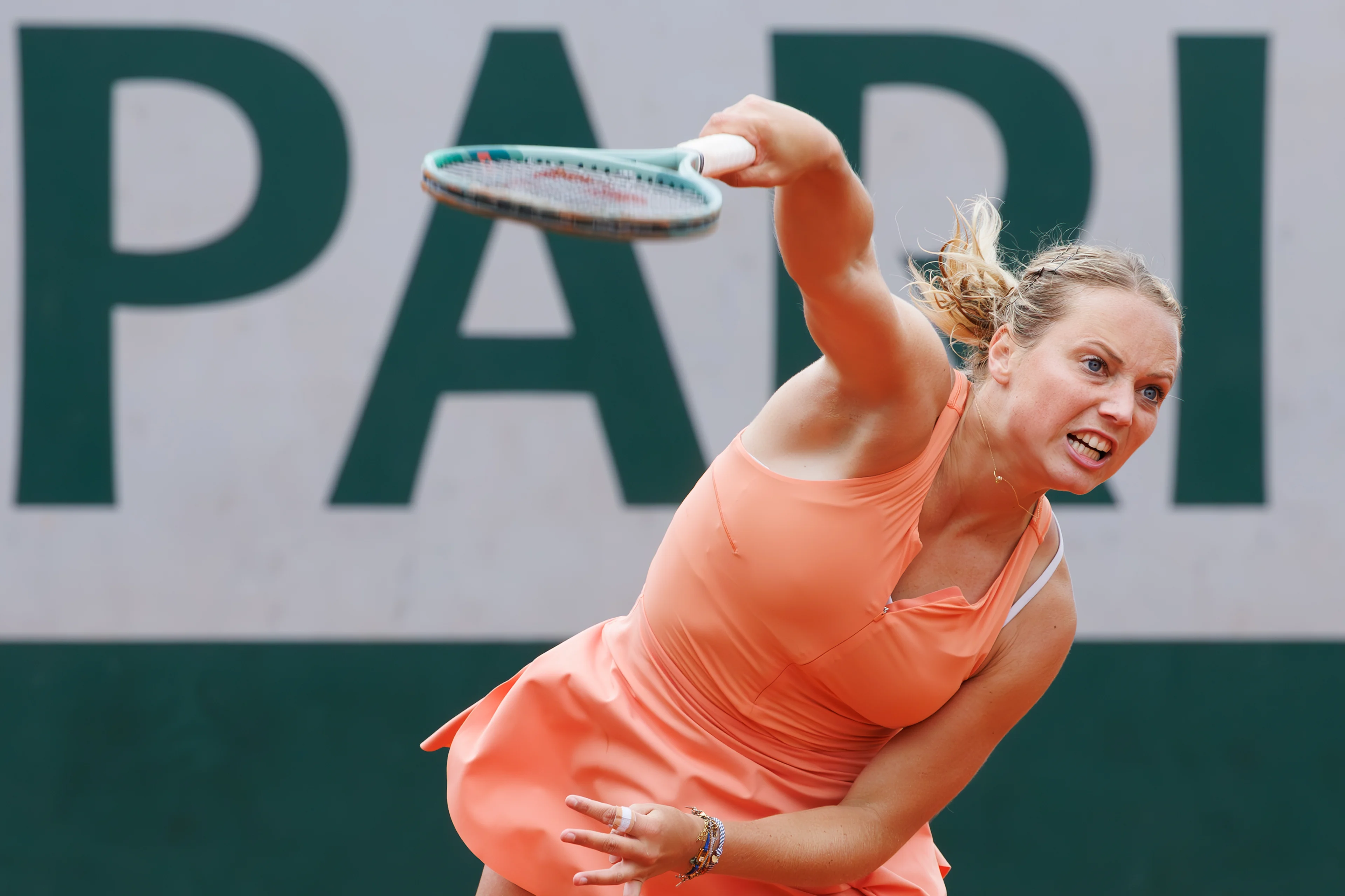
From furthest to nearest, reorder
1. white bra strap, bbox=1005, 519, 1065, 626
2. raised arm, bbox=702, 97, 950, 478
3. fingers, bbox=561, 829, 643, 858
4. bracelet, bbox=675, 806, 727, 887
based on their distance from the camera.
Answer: white bra strap, bbox=1005, 519, 1065, 626
bracelet, bbox=675, 806, 727, 887
fingers, bbox=561, 829, 643, 858
raised arm, bbox=702, 97, 950, 478

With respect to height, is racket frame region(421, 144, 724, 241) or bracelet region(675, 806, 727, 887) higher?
racket frame region(421, 144, 724, 241)

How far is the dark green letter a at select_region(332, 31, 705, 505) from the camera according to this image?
2.89 meters

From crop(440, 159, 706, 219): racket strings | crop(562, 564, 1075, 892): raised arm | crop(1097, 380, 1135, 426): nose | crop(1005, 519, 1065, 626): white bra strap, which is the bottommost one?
crop(562, 564, 1075, 892): raised arm

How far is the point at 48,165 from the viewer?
2.88 meters

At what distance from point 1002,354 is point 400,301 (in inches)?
68.4

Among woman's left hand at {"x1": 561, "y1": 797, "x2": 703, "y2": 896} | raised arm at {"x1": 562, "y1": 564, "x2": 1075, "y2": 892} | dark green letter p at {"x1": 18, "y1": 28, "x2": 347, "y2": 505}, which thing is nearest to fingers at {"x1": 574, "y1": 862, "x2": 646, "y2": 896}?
woman's left hand at {"x1": 561, "y1": 797, "x2": 703, "y2": 896}

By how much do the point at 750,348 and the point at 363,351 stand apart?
83 centimetres

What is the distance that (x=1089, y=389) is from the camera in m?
1.37

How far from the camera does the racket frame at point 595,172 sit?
94 cm

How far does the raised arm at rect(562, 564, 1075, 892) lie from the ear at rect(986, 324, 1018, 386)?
27 cm

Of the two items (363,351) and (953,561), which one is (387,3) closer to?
(363,351)

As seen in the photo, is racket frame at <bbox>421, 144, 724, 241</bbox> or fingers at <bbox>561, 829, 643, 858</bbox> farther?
fingers at <bbox>561, 829, 643, 858</bbox>

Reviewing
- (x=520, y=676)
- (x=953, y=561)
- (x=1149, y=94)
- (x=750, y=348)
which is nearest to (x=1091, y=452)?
(x=953, y=561)

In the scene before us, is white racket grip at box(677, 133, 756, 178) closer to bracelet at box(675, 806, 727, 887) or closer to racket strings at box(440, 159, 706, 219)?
racket strings at box(440, 159, 706, 219)
